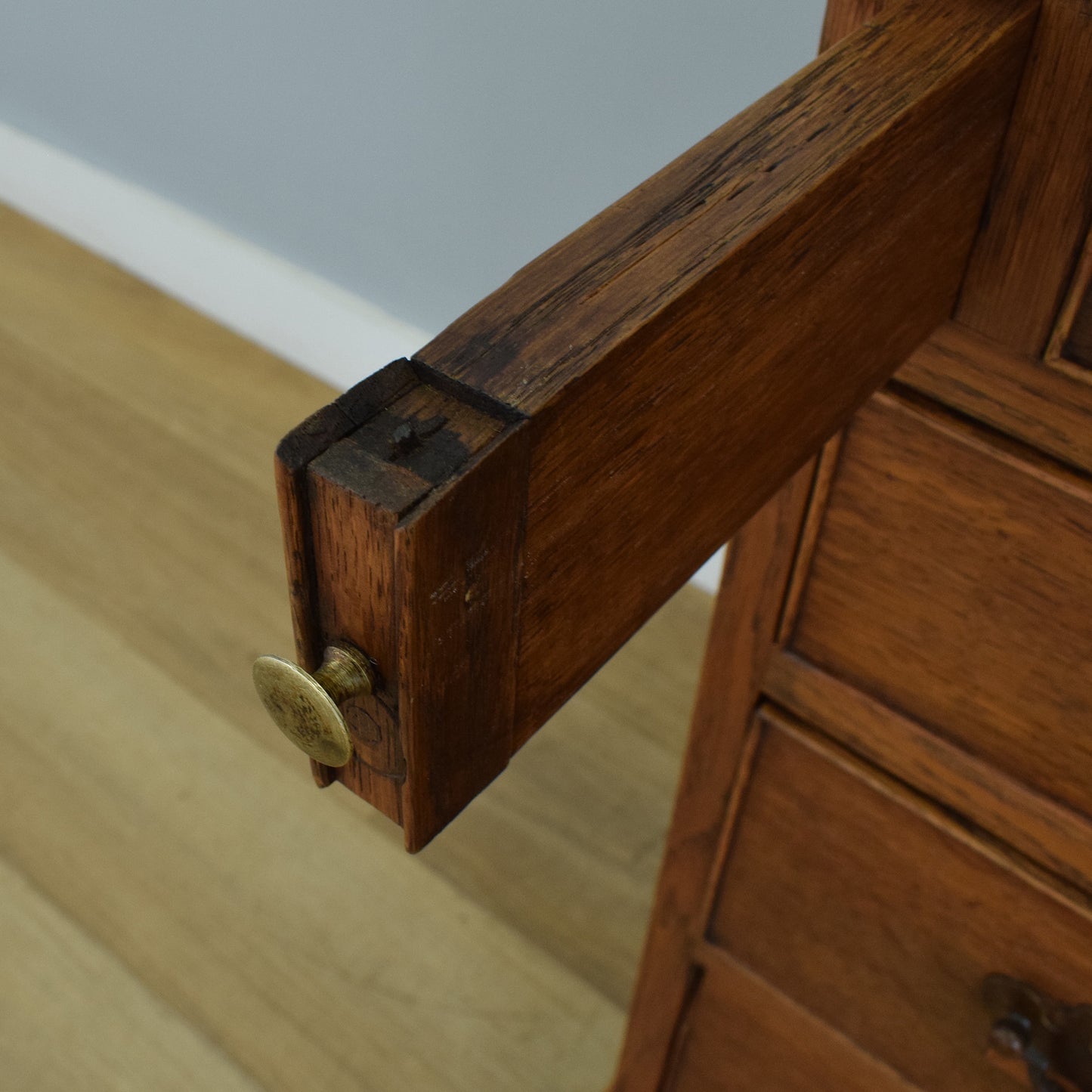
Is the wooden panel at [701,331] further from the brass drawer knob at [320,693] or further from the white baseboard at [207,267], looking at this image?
the white baseboard at [207,267]

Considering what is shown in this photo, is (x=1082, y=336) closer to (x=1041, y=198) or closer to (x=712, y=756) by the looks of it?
(x=1041, y=198)


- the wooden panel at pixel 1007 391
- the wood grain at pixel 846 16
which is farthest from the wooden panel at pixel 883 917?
the wood grain at pixel 846 16

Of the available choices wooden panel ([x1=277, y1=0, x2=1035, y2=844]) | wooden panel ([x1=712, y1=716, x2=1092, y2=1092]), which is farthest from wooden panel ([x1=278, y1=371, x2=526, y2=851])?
wooden panel ([x1=712, y1=716, x2=1092, y2=1092])

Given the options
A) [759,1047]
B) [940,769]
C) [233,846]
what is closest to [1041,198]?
[940,769]

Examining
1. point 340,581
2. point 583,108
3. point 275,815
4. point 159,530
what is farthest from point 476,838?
point 340,581

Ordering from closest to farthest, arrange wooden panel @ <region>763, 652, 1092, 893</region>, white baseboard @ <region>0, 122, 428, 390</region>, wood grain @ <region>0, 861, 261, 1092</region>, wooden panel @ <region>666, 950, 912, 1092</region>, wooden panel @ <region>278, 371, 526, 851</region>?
wooden panel @ <region>278, 371, 526, 851</region>, wooden panel @ <region>763, 652, 1092, 893</region>, wooden panel @ <region>666, 950, 912, 1092</region>, wood grain @ <region>0, 861, 261, 1092</region>, white baseboard @ <region>0, 122, 428, 390</region>

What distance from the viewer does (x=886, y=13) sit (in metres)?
0.31

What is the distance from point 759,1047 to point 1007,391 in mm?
376

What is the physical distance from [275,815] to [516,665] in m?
0.82

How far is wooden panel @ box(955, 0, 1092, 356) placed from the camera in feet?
1.04

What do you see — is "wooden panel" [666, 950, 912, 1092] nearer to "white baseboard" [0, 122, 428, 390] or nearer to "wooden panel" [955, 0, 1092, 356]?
"wooden panel" [955, 0, 1092, 356]

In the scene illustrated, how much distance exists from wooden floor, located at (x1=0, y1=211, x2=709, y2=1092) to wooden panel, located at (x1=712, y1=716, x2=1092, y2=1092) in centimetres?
37

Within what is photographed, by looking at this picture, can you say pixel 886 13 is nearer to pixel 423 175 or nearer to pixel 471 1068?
pixel 471 1068

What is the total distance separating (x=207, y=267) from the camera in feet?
4.71
